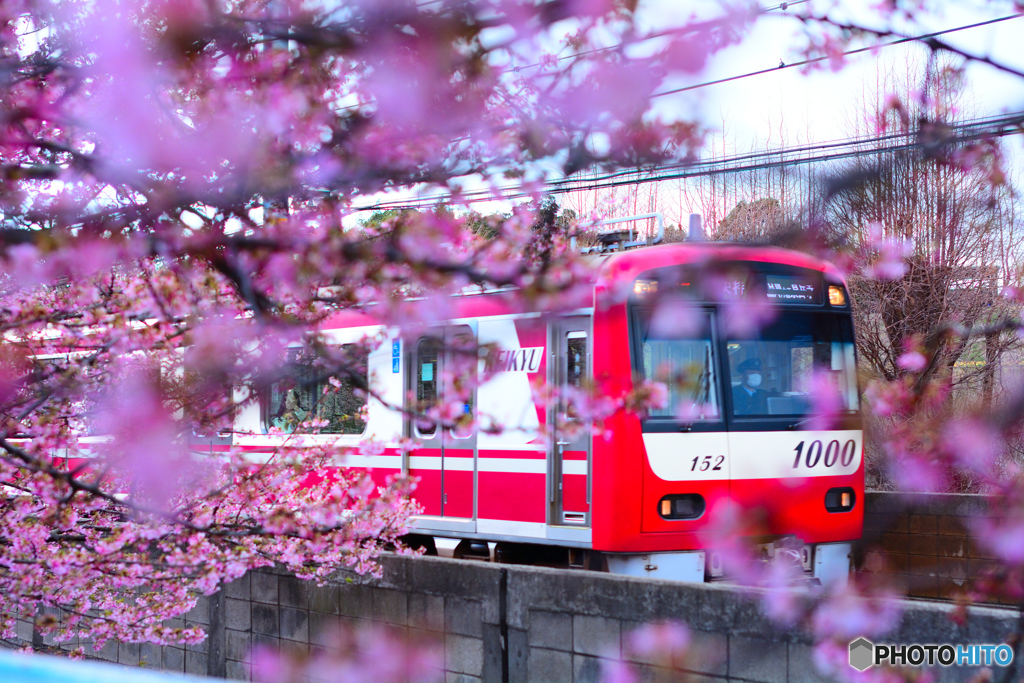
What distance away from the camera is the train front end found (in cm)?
677

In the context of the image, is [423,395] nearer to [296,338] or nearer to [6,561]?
[6,561]

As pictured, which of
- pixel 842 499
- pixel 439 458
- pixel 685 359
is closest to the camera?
pixel 685 359

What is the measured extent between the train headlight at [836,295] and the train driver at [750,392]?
33.4 inches

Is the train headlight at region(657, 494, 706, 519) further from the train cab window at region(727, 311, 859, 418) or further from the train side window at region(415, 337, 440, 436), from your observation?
the train side window at region(415, 337, 440, 436)

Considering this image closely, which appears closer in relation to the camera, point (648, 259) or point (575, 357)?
point (648, 259)

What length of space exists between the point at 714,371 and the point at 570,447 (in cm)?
124

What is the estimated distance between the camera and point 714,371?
7.07m

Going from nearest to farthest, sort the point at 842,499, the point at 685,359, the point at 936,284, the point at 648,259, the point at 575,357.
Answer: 1. the point at 648,259
2. the point at 685,359
3. the point at 575,357
4. the point at 842,499
5. the point at 936,284

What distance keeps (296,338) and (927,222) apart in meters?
12.4

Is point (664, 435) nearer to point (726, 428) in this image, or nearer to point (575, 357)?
point (726, 428)

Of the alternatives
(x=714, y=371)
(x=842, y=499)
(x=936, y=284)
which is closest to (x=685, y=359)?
(x=714, y=371)

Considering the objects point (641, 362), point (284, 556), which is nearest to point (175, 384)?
point (284, 556)

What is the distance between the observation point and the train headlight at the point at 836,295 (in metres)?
7.45

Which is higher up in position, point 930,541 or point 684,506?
point 684,506
